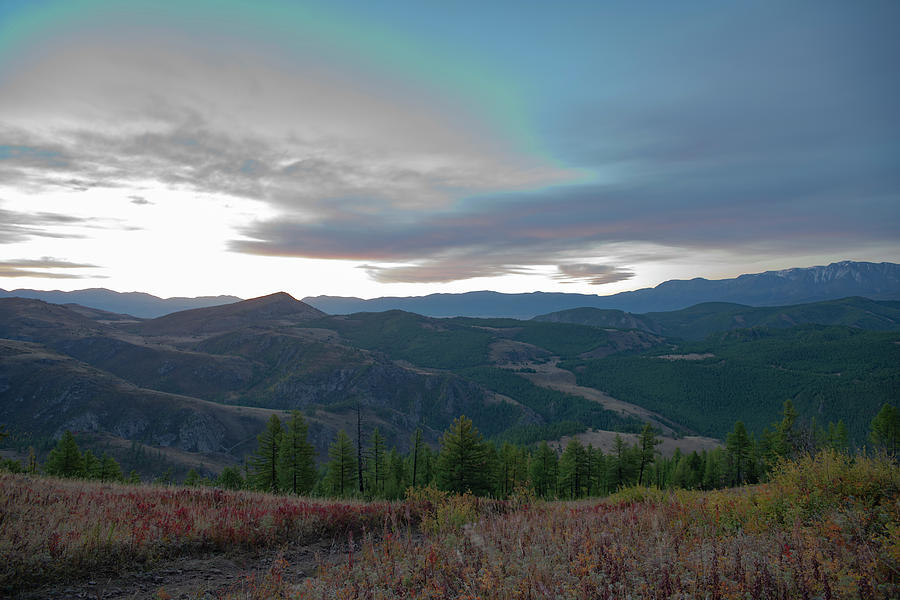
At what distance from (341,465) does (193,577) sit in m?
43.2

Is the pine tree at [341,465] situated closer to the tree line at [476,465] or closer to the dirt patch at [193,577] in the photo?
the tree line at [476,465]

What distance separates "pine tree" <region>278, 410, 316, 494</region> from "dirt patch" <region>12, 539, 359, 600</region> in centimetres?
3420

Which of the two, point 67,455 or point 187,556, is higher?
point 187,556

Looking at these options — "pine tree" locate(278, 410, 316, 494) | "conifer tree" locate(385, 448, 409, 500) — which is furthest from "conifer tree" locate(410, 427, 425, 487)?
"pine tree" locate(278, 410, 316, 494)

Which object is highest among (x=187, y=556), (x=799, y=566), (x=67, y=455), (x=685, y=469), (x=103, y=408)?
(x=799, y=566)

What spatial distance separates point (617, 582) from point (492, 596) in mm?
1846

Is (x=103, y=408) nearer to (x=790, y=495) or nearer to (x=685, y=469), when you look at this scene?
(x=685, y=469)

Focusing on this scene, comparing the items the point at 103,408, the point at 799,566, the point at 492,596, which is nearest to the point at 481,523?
the point at 492,596

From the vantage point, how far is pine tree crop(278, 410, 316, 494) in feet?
131

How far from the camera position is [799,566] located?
208 inches

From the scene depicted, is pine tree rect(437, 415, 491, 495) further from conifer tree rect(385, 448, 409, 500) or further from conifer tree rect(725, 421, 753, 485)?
conifer tree rect(725, 421, 753, 485)

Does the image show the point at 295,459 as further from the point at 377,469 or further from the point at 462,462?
the point at 462,462

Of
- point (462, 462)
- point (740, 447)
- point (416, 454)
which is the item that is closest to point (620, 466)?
point (740, 447)

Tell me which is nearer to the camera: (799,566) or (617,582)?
(799,566)
